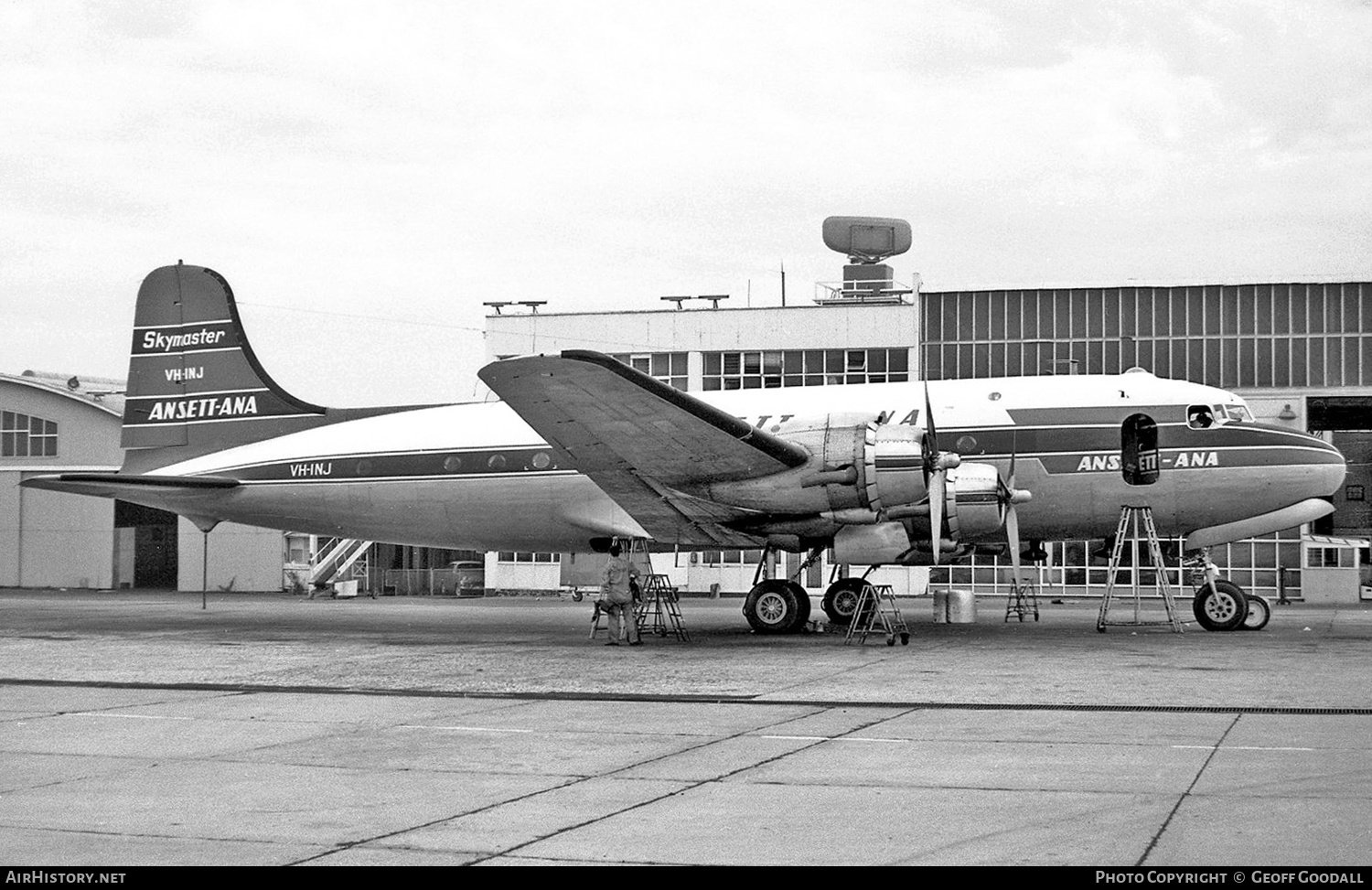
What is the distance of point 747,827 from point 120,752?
5358 millimetres

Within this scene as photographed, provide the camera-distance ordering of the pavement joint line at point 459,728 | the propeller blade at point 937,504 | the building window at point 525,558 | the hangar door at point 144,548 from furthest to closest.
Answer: the hangar door at point 144,548, the building window at point 525,558, the propeller blade at point 937,504, the pavement joint line at point 459,728

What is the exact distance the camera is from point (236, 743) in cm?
1066

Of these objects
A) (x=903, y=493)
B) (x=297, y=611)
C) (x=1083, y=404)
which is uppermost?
(x=1083, y=404)

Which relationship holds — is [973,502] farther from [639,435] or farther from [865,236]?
[865,236]

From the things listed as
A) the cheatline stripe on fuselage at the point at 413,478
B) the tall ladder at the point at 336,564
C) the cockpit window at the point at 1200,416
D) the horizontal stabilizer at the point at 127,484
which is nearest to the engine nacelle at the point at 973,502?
the cockpit window at the point at 1200,416

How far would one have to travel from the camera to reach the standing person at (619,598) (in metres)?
20.6

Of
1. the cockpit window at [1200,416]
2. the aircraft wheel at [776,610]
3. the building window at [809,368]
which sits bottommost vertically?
the aircraft wheel at [776,610]

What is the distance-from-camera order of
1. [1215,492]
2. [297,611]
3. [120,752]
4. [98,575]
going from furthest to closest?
[98,575] < [297,611] < [1215,492] < [120,752]

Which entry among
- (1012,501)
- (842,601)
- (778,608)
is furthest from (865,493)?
(842,601)

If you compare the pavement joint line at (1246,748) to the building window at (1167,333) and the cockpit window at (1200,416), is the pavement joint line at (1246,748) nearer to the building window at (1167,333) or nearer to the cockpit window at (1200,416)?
the cockpit window at (1200,416)

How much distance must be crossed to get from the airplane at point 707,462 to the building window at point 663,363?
18984 mm

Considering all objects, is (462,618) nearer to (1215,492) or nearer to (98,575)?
(1215,492)

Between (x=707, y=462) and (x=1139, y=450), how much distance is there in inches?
284

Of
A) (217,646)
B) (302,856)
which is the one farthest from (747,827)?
(217,646)
